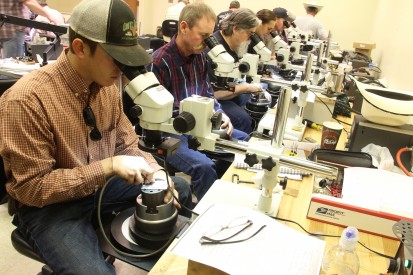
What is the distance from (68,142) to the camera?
3.82ft

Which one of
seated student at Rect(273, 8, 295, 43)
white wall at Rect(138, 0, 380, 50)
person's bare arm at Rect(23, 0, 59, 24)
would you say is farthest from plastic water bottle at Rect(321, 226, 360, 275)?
white wall at Rect(138, 0, 380, 50)

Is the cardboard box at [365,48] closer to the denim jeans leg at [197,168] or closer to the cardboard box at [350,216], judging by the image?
the denim jeans leg at [197,168]

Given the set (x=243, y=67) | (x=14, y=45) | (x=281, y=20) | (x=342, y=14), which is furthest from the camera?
(x=342, y=14)

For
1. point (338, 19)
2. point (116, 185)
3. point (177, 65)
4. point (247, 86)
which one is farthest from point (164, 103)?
point (338, 19)

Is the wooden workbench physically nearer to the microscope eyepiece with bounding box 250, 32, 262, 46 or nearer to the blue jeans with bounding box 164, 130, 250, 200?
the blue jeans with bounding box 164, 130, 250, 200

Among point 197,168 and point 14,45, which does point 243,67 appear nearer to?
point 197,168

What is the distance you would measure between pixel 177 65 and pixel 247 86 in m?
0.79

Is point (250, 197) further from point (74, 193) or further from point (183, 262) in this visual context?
point (74, 193)

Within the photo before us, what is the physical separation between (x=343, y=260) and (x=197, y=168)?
0.96m

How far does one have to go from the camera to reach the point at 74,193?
112cm

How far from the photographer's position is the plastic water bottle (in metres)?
0.89

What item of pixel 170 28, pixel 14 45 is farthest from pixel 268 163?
pixel 14 45

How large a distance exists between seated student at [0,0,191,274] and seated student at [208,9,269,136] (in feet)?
4.75

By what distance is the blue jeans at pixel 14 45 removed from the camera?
3.20m
